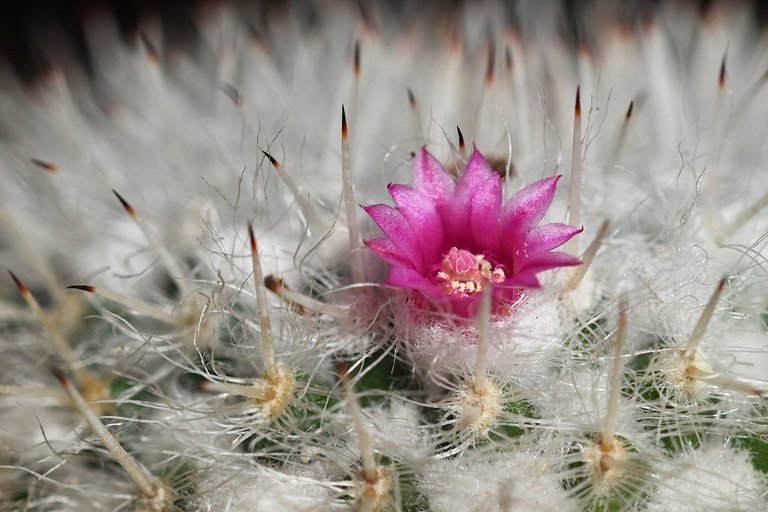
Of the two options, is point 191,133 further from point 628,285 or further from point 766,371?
point 766,371

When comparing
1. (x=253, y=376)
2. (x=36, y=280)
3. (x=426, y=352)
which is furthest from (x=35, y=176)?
(x=426, y=352)

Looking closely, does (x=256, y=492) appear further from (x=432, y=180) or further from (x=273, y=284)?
(x=432, y=180)

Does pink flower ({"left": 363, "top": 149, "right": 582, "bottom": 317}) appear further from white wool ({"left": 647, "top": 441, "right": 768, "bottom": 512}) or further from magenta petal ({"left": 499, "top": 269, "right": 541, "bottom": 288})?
white wool ({"left": 647, "top": 441, "right": 768, "bottom": 512})

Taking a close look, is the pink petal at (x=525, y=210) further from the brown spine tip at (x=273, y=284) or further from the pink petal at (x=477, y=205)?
the brown spine tip at (x=273, y=284)

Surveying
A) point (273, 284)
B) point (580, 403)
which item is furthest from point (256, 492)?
point (580, 403)

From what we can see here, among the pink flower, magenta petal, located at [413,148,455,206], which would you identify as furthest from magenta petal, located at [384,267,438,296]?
magenta petal, located at [413,148,455,206]

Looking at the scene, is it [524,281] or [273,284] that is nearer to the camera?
[524,281]
